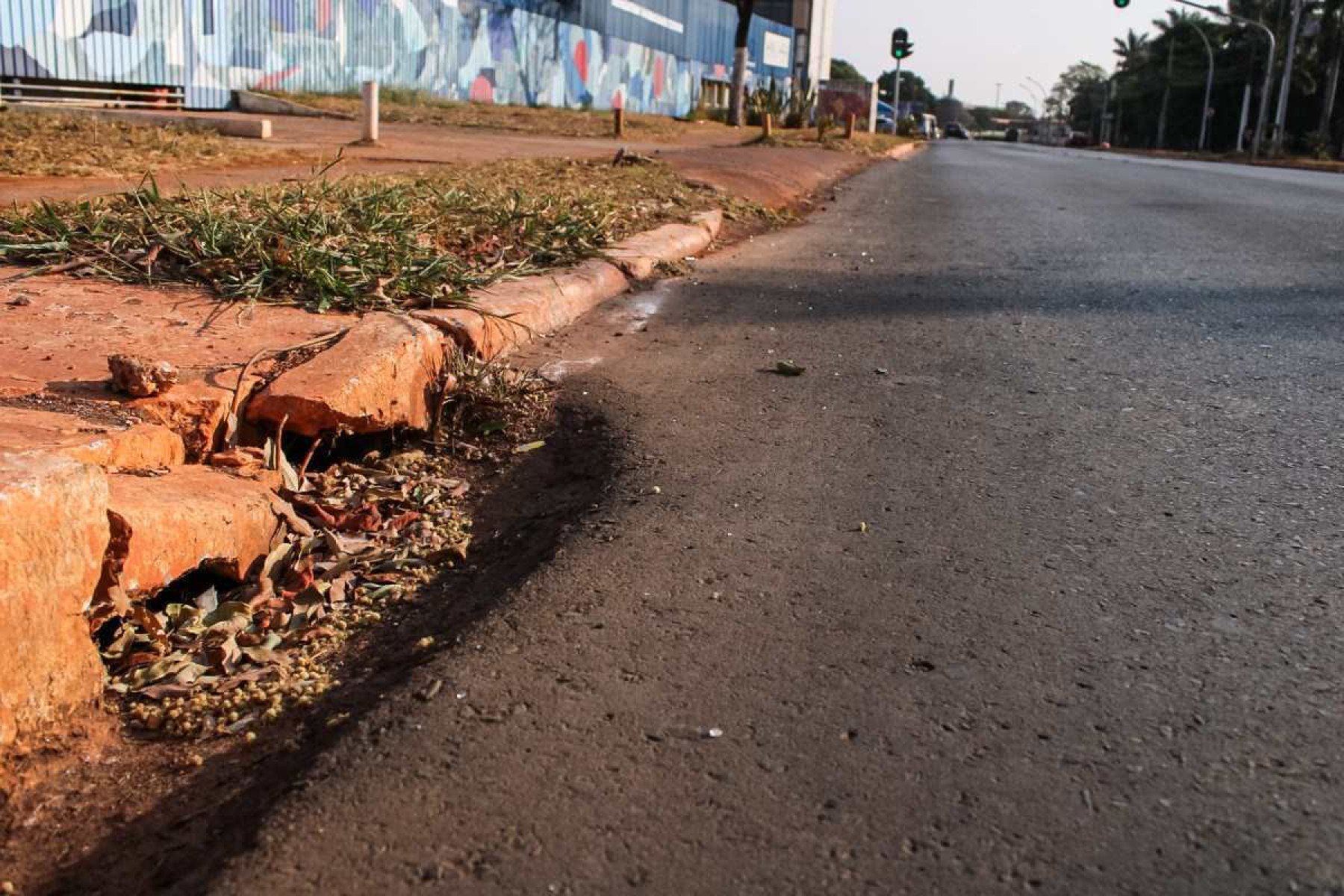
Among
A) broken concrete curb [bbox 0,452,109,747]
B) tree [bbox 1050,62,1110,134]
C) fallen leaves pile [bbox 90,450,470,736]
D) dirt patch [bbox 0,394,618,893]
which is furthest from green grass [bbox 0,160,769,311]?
tree [bbox 1050,62,1110,134]

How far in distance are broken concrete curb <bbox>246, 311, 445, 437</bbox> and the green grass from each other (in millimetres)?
522

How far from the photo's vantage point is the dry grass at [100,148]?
7746mm

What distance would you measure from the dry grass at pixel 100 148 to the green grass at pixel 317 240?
97.5 inches

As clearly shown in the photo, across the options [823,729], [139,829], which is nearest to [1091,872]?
[823,729]

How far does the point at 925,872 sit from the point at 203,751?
1223 mm

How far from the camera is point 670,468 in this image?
10.9 feet

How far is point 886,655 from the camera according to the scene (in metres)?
2.27

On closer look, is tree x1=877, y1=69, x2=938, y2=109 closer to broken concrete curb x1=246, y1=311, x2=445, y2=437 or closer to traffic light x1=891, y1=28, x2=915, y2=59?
traffic light x1=891, y1=28, x2=915, y2=59

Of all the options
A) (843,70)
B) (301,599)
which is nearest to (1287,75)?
(301,599)

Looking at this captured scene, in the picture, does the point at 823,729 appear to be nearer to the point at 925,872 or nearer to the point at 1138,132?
the point at 925,872

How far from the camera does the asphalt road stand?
1710 millimetres

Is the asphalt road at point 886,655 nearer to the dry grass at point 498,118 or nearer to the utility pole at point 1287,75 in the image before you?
the dry grass at point 498,118

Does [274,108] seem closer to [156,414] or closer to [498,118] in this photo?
[498,118]

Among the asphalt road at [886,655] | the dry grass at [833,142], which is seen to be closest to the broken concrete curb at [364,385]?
the asphalt road at [886,655]
